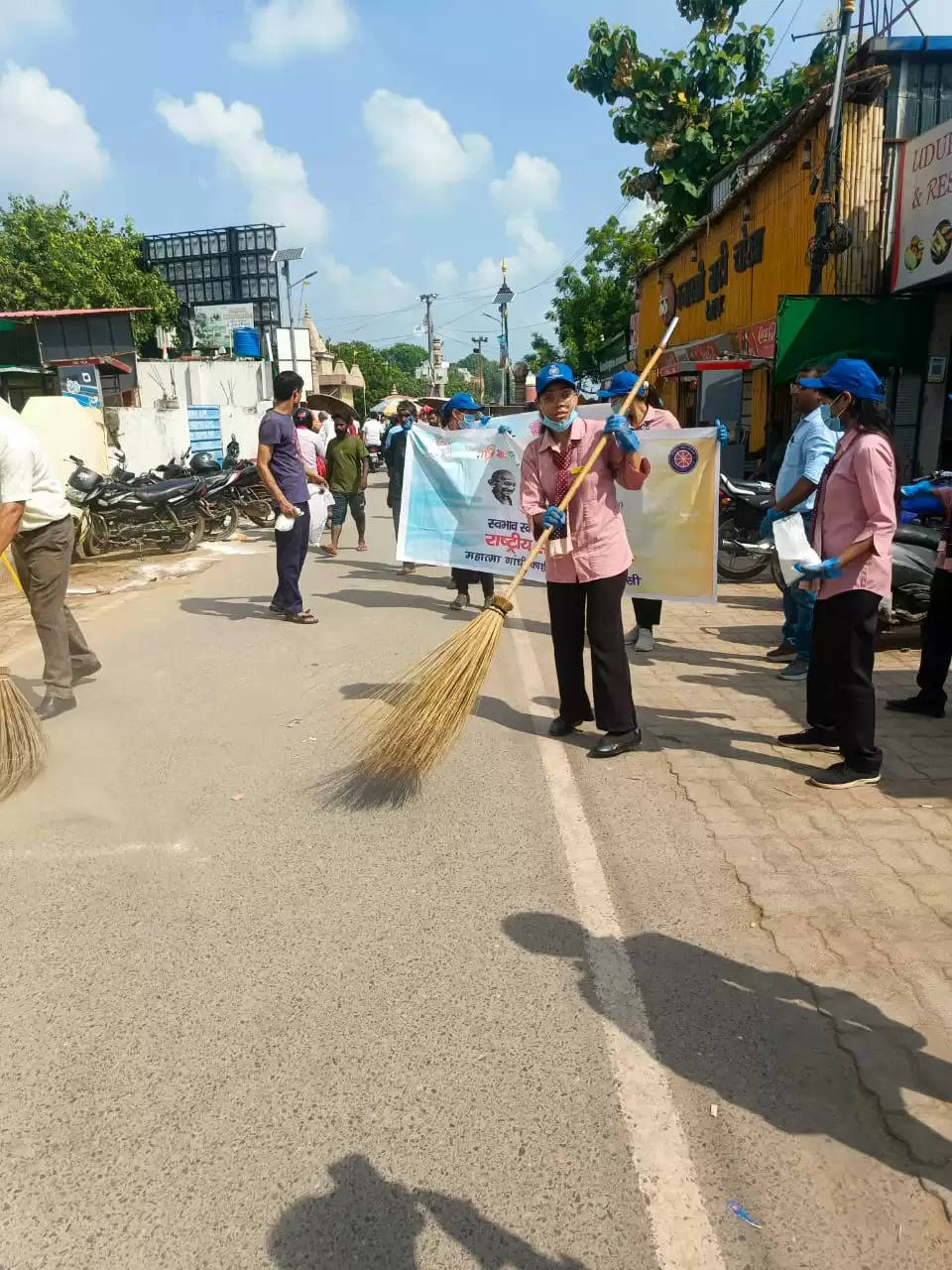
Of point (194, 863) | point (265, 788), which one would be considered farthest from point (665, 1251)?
point (265, 788)

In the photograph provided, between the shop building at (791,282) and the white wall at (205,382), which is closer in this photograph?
the shop building at (791,282)

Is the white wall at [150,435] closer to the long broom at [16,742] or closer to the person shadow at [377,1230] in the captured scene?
the long broom at [16,742]

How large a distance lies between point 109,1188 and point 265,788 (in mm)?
2258

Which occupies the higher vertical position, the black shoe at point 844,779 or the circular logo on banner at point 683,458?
the circular logo on banner at point 683,458

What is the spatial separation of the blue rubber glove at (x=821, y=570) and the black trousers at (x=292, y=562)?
4.45 m

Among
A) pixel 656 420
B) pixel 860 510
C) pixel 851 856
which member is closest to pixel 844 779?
pixel 851 856

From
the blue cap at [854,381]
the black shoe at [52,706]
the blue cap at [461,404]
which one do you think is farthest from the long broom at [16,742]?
the blue cap at [461,404]

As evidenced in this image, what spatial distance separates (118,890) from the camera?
3258 mm

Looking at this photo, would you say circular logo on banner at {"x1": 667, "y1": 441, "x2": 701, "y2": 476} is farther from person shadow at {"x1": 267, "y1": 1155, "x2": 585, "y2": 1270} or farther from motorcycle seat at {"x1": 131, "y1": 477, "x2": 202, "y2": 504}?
motorcycle seat at {"x1": 131, "y1": 477, "x2": 202, "y2": 504}

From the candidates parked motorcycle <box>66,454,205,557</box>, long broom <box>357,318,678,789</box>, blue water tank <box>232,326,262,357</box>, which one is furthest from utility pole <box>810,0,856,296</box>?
blue water tank <box>232,326,262,357</box>

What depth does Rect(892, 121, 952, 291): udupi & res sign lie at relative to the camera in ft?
27.8

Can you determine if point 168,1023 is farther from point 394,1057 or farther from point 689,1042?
point 689,1042

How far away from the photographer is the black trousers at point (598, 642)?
14.6 feet

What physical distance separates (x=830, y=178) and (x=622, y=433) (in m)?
8.14
